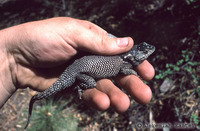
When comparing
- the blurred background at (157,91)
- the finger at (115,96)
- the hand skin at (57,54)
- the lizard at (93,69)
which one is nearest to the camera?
the finger at (115,96)

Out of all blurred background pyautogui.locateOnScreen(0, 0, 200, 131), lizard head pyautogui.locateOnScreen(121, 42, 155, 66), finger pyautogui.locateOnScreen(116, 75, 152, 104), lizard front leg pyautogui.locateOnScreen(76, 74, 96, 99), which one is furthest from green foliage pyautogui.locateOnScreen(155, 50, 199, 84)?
lizard front leg pyautogui.locateOnScreen(76, 74, 96, 99)

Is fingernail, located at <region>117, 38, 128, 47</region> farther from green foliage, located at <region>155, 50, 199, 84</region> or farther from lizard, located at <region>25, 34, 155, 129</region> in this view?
green foliage, located at <region>155, 50, 199, 84</region>

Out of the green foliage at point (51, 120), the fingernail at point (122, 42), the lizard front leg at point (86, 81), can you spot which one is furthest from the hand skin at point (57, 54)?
the green foliage at point (51, 120)

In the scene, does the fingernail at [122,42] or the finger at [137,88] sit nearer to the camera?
the finger at [137,88]

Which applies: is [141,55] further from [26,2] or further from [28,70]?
[26,2]

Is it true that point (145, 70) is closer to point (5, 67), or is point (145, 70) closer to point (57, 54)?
point (57, 54)

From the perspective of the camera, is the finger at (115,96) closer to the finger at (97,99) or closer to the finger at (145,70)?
the finger at (97,99)
